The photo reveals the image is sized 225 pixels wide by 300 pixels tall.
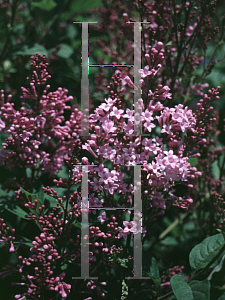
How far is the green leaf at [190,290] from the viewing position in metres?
1.43

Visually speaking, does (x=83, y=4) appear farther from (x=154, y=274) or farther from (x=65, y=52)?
(x=154, y=274)

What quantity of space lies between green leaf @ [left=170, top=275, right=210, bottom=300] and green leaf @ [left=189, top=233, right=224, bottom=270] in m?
0.14

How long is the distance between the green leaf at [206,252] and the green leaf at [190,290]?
144 mm

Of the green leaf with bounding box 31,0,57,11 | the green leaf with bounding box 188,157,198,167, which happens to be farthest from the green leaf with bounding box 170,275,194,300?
the green leaf with bounding box 31,0,57,11

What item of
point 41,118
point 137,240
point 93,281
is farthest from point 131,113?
point 93,281

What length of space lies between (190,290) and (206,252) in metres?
0.24

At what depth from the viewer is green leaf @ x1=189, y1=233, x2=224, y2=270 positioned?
5.35 feet

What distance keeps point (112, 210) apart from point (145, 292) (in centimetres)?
50

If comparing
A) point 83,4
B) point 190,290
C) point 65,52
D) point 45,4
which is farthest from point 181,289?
point 83,4

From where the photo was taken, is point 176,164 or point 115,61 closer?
point 176,164

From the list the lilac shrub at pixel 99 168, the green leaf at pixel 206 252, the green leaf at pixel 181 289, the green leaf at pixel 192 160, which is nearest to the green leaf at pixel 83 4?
the lilac shrub at pixel 99 168

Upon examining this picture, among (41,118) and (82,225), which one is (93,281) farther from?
(41,118)

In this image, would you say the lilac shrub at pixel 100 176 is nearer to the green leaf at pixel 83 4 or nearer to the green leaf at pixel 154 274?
the green leaf at pixel 154 274

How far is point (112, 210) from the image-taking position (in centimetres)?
166
